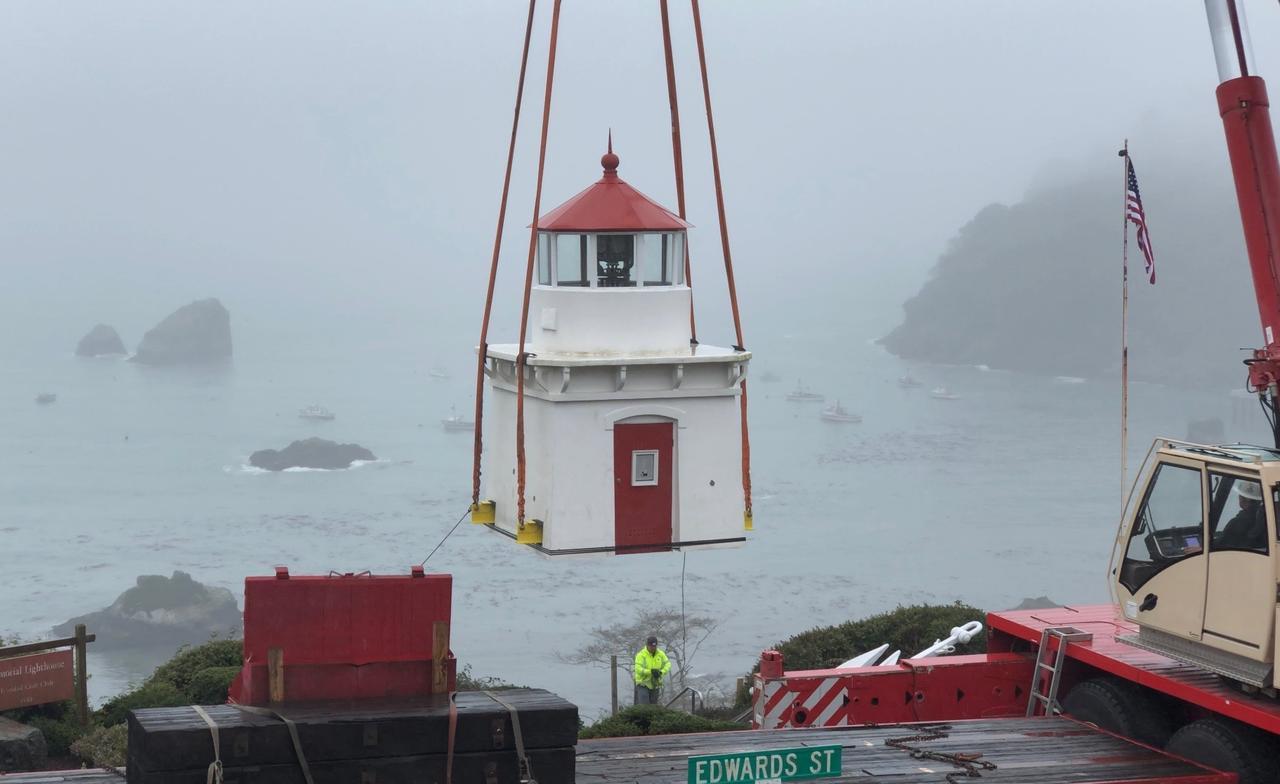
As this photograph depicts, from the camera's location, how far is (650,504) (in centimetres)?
1627

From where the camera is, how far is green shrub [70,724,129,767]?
18.3m

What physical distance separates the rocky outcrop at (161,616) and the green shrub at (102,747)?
82.5 m

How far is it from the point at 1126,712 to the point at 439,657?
284 inches

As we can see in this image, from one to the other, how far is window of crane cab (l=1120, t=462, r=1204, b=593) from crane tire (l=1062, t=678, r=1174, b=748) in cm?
125

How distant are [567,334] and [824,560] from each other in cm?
11412

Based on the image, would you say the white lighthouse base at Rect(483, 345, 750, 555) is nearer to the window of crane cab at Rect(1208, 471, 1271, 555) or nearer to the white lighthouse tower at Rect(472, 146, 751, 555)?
the white lighthouse tower at Rect(472, 146, 751, 555)

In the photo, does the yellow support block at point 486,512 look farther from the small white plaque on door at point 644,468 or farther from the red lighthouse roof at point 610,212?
the red lighthouse roof at point 610,212

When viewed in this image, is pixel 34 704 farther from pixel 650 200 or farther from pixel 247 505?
pixel 247 505

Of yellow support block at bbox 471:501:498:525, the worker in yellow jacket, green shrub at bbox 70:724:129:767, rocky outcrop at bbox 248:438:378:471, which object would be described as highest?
rocky outcrop at bbox 248:438:378:471

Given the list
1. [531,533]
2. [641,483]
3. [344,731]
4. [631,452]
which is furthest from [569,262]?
[344,731]

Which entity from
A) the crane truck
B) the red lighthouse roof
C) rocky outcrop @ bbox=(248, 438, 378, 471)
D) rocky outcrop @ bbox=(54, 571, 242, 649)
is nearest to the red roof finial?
the red lighthouse roof

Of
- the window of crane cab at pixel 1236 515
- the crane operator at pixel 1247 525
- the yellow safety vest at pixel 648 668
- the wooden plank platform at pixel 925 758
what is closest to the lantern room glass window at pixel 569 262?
the wooden plank platform at pixel 925 758

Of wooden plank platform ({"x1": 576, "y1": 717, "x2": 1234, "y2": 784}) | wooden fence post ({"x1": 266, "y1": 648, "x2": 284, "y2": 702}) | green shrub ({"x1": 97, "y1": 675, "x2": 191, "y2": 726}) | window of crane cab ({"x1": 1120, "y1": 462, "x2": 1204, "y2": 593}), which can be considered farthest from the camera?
green shrub ({"x1": 97, "y1": 675, "x2": 191, "y2": 726})

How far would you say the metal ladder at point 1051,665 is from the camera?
15.5 metres
